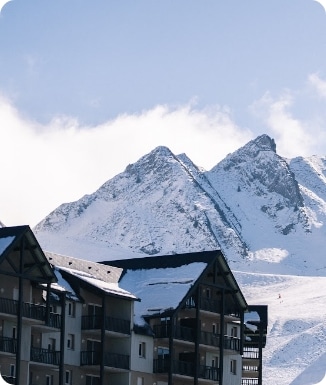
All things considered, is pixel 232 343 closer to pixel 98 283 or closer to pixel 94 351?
pixel 98 283

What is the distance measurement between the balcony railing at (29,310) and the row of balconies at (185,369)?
8.63 metres

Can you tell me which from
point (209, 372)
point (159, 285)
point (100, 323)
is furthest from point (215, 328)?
point (100, 323)

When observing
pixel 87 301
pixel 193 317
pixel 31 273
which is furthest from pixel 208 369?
pixel 31 273

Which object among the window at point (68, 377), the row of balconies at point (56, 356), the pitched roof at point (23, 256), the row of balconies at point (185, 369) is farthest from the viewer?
the row of balconies at point (185, 369)

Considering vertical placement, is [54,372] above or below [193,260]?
below

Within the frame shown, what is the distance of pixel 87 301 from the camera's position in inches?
3250

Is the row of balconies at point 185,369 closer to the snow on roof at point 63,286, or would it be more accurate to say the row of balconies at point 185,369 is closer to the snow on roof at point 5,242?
the snow on roof at point 63,286

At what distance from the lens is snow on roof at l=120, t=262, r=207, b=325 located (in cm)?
8569

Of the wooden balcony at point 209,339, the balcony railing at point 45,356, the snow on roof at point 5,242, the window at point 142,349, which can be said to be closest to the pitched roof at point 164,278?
the window at point 142,349

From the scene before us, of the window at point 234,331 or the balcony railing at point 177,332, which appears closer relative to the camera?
the balcony railing at point 177,332

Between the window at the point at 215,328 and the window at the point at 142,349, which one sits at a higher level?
the window at the point at 215,328

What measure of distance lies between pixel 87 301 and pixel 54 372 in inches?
205

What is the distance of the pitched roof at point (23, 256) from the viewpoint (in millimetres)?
74625

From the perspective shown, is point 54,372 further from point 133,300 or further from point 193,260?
point 193,260
